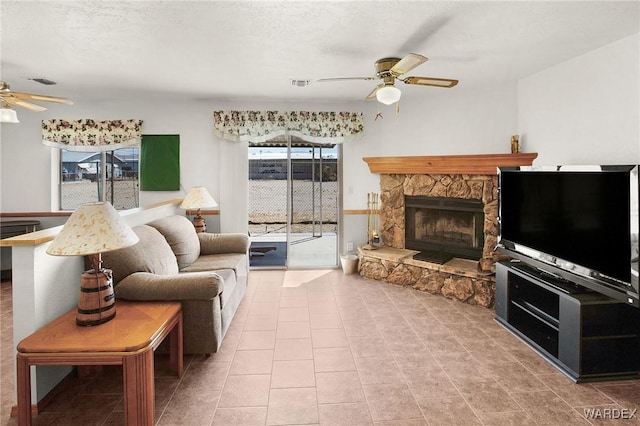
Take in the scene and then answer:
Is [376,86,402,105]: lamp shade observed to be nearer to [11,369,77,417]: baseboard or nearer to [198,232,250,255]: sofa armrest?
[198,232,250,255]: sofa armrest

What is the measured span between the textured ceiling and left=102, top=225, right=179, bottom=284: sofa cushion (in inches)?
61.3

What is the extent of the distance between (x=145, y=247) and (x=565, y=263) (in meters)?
3.15

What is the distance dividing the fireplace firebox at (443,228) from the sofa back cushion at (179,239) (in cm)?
262

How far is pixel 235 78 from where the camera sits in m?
4.01

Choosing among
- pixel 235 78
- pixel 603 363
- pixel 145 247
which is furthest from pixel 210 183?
pixel 603 363

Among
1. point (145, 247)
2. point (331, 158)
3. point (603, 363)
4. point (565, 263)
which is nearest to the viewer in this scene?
point (603, 363)

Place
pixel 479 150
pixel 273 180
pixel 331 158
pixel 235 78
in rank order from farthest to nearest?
1. pixel 273 180
2. pixel 331 158
3. pixel 479 150
4. pixel 235 78

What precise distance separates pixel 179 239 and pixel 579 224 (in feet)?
11.2

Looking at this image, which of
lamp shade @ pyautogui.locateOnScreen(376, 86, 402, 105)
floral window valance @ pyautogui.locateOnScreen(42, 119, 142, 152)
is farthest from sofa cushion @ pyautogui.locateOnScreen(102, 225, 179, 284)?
floral window valance @ pyautogui.locateOnScreen(42, 119, 142, 152)

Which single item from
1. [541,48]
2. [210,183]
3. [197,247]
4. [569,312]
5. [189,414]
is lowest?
[189,414]

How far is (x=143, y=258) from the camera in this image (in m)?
2.86

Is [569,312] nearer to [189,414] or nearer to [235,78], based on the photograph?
[189,414]

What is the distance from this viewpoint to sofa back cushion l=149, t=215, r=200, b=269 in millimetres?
3694

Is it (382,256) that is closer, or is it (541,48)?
(541,48)
